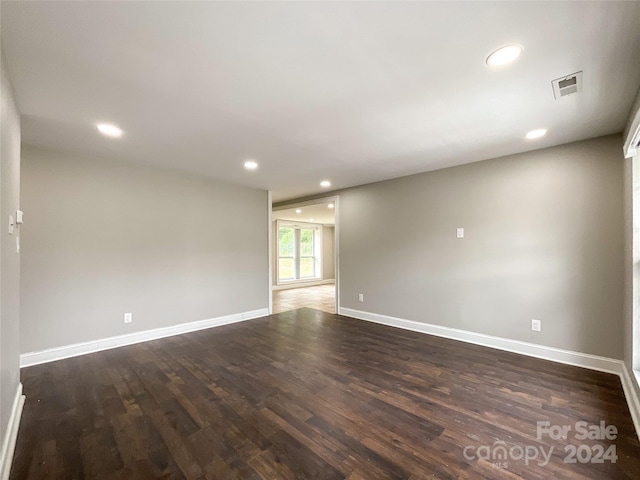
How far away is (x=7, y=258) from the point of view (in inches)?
68.2

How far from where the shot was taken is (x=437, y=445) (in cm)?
172


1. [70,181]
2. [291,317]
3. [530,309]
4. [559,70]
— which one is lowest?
[291,317]

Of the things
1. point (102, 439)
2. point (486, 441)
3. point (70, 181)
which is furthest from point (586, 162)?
point (70, 181)

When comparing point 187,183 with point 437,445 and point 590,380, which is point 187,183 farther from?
point 590,380

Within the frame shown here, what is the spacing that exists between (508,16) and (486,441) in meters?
2.36

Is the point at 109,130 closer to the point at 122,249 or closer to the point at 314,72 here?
the point at 122,249

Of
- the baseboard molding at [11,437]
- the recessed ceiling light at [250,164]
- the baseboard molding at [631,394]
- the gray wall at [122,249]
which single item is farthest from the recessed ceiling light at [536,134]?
the baseboard molding at [11,437]

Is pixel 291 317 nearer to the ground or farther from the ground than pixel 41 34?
nearer to the ground

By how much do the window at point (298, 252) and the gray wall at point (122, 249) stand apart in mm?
4401

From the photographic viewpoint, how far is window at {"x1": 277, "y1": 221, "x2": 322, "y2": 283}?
9.45 metres

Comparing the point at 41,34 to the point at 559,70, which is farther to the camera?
the point at 559,70

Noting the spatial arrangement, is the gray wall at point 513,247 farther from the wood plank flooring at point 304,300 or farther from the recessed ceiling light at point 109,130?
the recessed ceiling light at point 109,130

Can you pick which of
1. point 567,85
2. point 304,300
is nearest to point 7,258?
point 567,85

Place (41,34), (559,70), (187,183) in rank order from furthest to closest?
(187,183) < (559,70) < (41,34)
